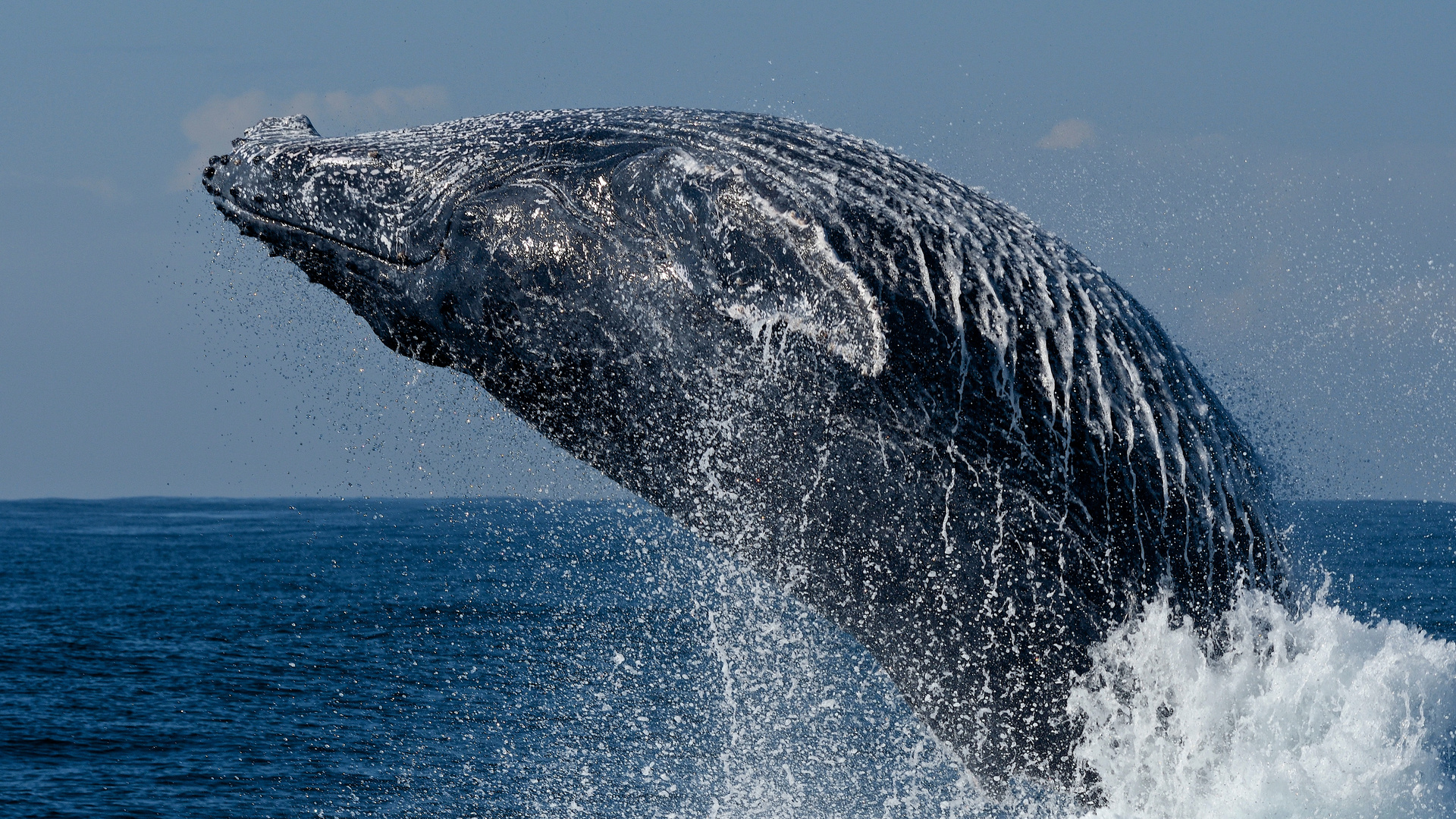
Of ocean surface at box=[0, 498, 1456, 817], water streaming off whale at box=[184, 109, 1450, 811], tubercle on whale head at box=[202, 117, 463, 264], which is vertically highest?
tubercle on whale head at box=[202, 117, 463, 264]

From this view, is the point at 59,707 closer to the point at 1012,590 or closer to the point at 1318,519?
the point at 1012,590

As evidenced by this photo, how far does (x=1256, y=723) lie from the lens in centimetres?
527

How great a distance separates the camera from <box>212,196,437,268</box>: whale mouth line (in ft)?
17.6

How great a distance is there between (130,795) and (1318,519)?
115195 millimetres

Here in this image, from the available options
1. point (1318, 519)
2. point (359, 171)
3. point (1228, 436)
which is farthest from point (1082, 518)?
point (1318, 519)

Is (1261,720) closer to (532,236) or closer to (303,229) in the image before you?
(532,236)

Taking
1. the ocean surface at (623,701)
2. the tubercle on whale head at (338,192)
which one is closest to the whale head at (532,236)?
the tubercle on whale head at (338,192)

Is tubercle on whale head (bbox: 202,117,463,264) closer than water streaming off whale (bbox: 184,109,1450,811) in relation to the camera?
No

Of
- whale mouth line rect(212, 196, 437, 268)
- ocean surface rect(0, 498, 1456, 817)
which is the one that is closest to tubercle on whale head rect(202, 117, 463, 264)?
whale mouth line rect(212, 196, 437, 268)

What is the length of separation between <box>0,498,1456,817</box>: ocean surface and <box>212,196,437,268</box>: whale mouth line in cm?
289

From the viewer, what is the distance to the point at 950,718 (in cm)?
559

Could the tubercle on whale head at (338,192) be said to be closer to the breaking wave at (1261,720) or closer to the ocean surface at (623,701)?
the ocean surface at (623,701)

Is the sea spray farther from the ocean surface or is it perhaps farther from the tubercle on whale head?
the tubercle on whale head

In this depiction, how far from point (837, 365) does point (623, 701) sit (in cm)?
2215
